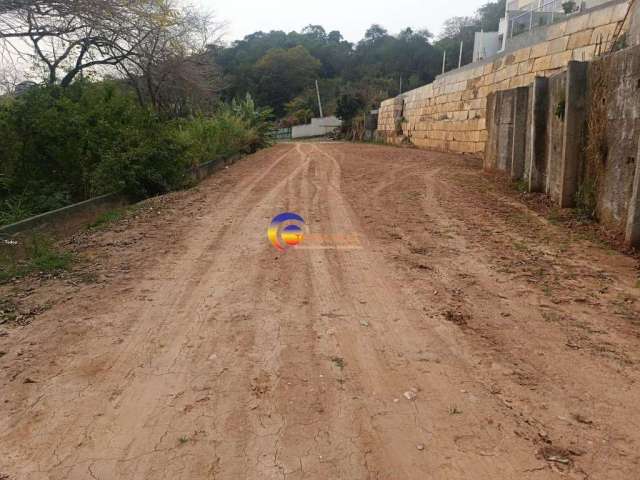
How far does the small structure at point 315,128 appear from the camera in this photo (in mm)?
49031

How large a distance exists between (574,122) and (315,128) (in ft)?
146

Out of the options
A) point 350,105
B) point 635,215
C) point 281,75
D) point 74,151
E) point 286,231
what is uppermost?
point 281,75

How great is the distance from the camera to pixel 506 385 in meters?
2.71

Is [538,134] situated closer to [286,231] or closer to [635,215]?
[635,215]

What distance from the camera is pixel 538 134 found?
796 cm

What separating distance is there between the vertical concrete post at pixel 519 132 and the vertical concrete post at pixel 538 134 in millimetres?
716

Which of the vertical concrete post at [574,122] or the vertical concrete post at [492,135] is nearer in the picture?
the vertical concrete post at [574,122]

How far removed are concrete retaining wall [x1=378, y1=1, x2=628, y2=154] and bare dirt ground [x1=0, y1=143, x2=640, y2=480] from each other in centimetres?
458

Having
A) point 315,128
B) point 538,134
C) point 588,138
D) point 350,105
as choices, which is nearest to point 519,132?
point 538,134

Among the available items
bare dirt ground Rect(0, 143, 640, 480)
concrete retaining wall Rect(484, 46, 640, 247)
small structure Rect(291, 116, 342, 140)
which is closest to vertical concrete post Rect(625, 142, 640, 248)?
concrete retaining wall Rect(484, 46, 640, 247)

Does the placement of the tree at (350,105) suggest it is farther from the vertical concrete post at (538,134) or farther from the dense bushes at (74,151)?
the vertical concrete post at (538,134)

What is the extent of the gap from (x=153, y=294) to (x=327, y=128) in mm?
46204

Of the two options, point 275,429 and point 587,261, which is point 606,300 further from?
point 275,429

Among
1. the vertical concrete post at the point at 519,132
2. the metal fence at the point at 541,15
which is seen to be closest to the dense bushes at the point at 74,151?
the vertical concrete post at the point at 519,132
